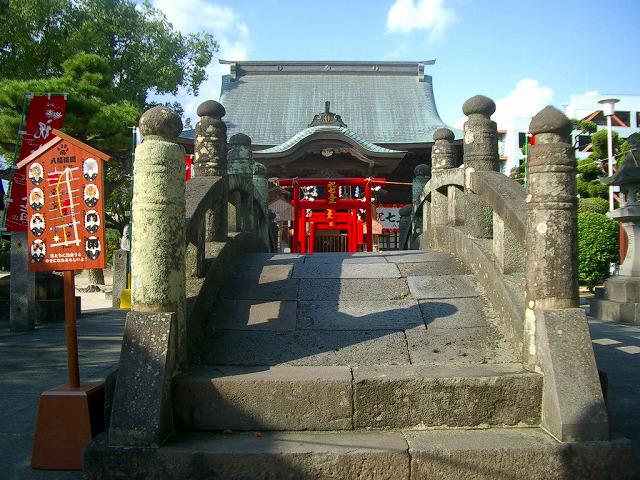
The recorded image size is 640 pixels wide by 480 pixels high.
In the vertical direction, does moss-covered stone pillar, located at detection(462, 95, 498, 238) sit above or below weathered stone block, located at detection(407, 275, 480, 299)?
above

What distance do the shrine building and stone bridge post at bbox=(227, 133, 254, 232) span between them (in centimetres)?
610

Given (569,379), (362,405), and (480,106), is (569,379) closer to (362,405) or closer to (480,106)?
(362,405)

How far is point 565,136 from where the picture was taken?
127 inches

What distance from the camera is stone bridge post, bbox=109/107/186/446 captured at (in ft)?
9.69

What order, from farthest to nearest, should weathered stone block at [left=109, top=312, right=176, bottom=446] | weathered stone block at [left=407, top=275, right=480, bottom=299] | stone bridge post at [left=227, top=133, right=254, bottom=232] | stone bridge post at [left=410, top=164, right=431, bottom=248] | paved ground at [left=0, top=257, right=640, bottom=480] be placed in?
stone bridge post at [left=410, top=164, right=431, bottom=248], stone bridge post at [left=227, top=133, right=254, bottom=232], weathered stone block at [left=407, top=275, right=480, bottom=299], paved ground at [left=0, top=257, right=640, bottom=480], weathered stone block at [left=109, top=312, right=176, bottom=446]

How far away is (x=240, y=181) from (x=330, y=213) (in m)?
5.35

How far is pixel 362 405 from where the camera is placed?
3027mm

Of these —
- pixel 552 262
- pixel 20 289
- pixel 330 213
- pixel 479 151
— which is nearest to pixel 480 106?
pixel 479 151

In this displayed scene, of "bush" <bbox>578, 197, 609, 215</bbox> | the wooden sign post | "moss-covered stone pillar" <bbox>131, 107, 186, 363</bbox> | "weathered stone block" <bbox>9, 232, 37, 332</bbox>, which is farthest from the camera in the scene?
"bush" <bbox>578, 197, 609, 215</bbox>

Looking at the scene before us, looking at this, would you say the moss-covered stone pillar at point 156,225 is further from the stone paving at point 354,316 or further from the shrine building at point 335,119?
the shrine building at point 335,119

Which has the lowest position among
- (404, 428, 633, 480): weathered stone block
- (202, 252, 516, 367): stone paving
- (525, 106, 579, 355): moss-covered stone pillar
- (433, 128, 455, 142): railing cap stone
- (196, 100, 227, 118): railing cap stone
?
(404, 428, 633, 480): weathered stone block

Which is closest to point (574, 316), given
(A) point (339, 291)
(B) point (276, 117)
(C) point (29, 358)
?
(A) point (339, 291)

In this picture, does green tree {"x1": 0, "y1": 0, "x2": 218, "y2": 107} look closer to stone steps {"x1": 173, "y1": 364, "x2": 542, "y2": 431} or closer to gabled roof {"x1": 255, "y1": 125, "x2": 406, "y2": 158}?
gabled roof {"x1": 255, "y1": 125, "x2": 406, "y2": 158}

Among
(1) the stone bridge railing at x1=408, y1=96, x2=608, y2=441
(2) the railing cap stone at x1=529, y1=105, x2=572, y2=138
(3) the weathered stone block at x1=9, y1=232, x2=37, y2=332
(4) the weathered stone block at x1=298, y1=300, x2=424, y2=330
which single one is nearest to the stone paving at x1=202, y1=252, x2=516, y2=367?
(4) the weathered stone block at x1=298, y1=300, x2=424, y2=330
